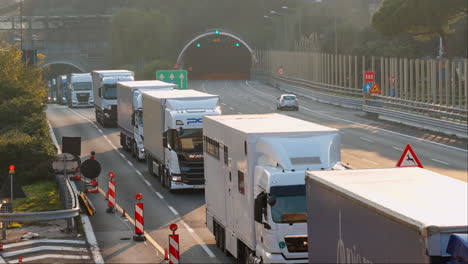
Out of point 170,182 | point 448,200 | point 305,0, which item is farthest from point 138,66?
point 448,200

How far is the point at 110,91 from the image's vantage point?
61750mm

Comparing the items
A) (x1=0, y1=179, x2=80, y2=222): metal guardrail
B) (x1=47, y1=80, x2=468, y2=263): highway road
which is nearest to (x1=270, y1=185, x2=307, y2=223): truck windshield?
(x1=47, y1=80, x2=468, y2=263): highway road

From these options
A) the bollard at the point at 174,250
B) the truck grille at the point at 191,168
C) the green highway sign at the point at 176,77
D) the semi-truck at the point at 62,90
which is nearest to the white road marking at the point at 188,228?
the truck grille at the point at 191,168

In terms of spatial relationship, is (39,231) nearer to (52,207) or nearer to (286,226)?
(52,207)

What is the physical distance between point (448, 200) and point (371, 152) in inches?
1364

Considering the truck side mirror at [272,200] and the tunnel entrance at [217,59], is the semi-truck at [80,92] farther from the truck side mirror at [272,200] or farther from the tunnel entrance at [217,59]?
the truck side mirror at [272,200]

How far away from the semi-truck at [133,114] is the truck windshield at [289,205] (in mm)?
25726

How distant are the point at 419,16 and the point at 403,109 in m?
17.0

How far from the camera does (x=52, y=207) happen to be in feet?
93.4

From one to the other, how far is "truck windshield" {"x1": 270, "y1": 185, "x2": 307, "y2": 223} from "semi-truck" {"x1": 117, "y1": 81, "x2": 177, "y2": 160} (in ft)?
84.4

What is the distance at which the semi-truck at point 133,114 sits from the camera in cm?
4250

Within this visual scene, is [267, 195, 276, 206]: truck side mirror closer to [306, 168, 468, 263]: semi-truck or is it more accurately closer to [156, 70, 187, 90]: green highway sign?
[306, 168, 468, 263]: semi-truck

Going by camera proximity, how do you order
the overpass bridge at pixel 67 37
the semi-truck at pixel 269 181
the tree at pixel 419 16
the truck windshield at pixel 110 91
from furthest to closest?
the overpass bridge at pixel 67 37
the tree at pixel 419 16
the truck windshield at pixel 110 91
the semi-truck at pixel 269 181

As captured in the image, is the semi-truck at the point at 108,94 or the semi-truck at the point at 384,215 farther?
the semi-truck at the point at 108,94
